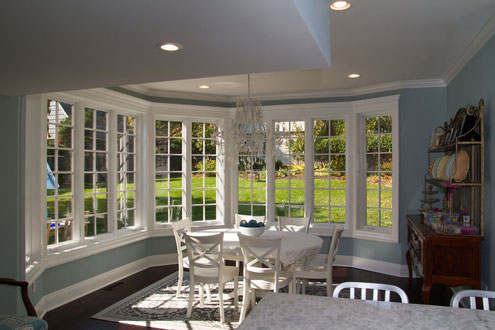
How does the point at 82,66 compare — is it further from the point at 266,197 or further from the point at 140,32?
the point at 266,197

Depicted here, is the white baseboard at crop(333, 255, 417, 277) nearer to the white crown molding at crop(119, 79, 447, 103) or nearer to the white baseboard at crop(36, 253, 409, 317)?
the white baseboard at crop(36, 253, 409, 317)

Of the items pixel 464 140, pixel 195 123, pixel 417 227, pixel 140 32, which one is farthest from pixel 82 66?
pixel 195 123

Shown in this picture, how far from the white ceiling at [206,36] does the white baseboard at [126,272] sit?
2287mm

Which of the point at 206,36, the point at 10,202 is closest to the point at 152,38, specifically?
the point at 206,36

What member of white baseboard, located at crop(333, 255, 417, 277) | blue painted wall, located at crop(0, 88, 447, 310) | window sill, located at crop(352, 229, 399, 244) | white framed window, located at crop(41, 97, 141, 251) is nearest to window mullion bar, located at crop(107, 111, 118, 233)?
white framed window, located at crop(41, 97, 141, 251)

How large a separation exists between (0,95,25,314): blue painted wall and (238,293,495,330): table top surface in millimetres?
2645

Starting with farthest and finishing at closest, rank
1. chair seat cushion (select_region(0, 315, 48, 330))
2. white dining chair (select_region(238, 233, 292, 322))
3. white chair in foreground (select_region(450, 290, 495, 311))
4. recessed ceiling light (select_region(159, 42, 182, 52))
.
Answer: white dining chair (select_region(238, 233, 292, 322))
chair seat cushion (select_region(0, 315, 48, 330))
recessed ceiling light (select_region(159, 42, 182, 52))
white chair in foreground (select_region(450, 290, 495, 311))

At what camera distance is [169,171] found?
6434 mm

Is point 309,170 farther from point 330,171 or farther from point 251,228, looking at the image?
point 251,228

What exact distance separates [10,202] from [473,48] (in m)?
4.48

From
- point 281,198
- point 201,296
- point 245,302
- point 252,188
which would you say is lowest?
point 201,296

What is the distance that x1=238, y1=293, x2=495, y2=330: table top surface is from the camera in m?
1.56

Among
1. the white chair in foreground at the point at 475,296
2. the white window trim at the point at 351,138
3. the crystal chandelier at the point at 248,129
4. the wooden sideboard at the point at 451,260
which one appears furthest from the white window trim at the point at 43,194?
the wooden sideboard at the point at 451,260

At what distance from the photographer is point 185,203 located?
6.54 meters
